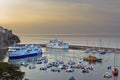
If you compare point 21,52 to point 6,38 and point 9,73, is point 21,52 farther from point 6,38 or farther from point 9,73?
point 9,73

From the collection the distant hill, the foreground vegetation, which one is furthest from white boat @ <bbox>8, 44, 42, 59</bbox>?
the foreground vegetation

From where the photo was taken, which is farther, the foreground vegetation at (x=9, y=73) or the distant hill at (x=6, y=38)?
the distant hill at (x=6, y=38)

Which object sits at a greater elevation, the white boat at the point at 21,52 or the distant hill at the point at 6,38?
the distant hill at the point at 6,38

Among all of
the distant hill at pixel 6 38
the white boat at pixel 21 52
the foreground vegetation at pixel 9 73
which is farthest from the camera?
the distant hill at pixel 6 38

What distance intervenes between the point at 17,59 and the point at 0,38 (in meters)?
39.5

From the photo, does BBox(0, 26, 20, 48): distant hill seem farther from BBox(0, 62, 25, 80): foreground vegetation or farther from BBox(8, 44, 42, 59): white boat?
BBox(0, 62, 25, 80): foreground vegetation

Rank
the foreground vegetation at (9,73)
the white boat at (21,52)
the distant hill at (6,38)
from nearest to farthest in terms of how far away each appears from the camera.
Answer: the foreground vegetation at (9,73) → the white boat at (21,52) → the distant hill at (6,38)

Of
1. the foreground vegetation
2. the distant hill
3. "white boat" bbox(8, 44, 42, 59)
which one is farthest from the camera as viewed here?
the distant hill

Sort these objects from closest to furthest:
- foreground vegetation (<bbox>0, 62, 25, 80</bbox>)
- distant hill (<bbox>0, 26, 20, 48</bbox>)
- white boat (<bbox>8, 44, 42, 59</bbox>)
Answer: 1. foreground vegetation (<bbox>0, 62, 25, 80</bbox>)
2. white boat (<bbox>8, 44, 42, 59</bbox>)
3. distant hill (<bbox>0, 26, 20, 48</bbox>)

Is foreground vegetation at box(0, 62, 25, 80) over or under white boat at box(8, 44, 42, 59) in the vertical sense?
Result: over

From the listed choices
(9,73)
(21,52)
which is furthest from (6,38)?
(9,73)

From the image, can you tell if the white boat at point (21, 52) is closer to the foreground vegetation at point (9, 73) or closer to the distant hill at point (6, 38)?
the distant hill at point (6, 38)

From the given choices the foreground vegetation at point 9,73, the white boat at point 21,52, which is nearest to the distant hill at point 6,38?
the white boat at point 21,52

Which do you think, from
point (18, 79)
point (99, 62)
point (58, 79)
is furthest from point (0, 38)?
point (18, 79)
